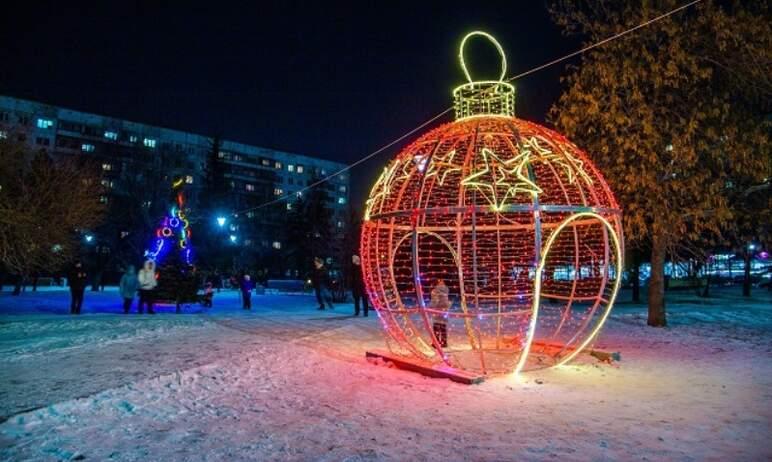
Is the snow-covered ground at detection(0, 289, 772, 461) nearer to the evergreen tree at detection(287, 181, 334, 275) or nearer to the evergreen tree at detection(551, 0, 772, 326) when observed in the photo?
the evergreen tree at detection(551, 0, 772, 326)

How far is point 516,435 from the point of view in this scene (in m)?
4.96

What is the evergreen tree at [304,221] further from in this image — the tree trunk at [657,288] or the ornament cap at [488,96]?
the ornament cap at [488,96]

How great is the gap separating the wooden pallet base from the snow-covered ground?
0.13 m

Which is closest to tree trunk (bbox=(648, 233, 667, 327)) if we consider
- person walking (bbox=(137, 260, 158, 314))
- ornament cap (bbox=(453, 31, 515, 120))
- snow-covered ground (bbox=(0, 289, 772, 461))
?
snow-covered ground (bbox=(0, 289, 772, 461))

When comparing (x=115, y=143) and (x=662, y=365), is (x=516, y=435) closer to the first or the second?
(x=662, y=365)

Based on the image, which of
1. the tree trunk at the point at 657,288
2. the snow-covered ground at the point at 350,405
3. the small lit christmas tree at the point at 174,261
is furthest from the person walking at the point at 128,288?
the tree trunk at the point at 657,288

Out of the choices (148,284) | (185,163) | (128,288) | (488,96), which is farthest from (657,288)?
(185,163)

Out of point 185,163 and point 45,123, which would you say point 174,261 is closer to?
point 185,163

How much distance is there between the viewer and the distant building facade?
1391 inches

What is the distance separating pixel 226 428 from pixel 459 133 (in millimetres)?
5213

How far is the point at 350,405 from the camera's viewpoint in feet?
20.1

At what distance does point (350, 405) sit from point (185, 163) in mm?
37678

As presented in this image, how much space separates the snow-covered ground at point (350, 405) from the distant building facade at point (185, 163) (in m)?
9.58

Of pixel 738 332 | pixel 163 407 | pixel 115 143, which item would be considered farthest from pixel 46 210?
pixel 115 143
